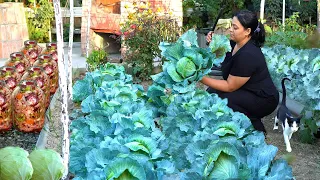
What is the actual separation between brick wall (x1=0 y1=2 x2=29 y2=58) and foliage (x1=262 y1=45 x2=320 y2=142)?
5713 mm

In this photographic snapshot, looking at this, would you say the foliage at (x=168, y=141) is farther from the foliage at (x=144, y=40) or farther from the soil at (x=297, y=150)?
the foliage at (x=144, y=40)

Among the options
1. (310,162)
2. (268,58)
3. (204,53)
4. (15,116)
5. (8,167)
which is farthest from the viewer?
(268,58)

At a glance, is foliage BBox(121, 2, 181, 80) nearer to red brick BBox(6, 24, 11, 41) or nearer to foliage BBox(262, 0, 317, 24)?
red brick BBox(6, 24, 11, 41)

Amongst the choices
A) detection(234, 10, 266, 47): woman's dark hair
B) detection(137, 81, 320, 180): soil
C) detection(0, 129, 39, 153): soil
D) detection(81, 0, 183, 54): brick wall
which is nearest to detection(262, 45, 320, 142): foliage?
detection(137, 81, 320, 180): soil

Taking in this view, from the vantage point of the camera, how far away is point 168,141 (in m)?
2.52

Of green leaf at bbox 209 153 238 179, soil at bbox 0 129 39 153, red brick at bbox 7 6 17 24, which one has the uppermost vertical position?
red brick at bbox 7 6 17 24

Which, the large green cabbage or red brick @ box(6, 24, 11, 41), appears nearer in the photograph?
the large green cabbage

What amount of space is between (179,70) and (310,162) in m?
1.44

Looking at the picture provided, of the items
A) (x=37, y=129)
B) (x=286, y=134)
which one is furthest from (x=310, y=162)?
(x=37, y=129)

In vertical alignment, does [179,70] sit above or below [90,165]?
above

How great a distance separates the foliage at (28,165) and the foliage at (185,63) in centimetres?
183

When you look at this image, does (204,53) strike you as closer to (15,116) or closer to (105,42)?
(15,116)

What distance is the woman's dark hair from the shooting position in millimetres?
3910

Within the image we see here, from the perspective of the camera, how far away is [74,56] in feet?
32.4
